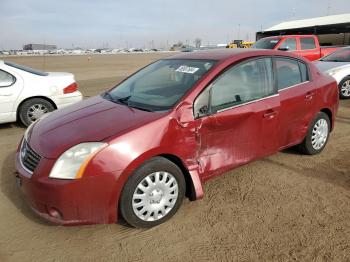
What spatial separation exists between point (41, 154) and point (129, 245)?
108cm

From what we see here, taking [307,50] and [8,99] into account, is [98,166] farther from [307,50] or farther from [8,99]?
[307,50]

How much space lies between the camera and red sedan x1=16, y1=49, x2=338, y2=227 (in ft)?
8.43

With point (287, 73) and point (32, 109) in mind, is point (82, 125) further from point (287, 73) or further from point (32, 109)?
point (32, 109)

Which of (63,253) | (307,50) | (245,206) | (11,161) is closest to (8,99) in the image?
(11,161)

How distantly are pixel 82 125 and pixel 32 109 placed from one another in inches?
146

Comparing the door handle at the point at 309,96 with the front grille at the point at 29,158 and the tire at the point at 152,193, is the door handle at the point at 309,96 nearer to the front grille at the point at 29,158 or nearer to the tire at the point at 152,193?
the tire at the point at 152,193

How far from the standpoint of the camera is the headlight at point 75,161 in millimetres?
2525

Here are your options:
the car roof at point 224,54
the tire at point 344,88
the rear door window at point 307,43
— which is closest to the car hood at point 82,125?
the car roof at point 224,54

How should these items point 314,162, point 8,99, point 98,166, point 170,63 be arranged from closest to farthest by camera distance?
point 98,166
point 170,63
point 314,162
point 8,99

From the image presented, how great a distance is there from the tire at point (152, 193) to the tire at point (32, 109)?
4.19 metres

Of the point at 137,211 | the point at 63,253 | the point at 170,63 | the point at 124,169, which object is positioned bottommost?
the point at 63,253

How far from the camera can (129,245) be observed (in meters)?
2.69

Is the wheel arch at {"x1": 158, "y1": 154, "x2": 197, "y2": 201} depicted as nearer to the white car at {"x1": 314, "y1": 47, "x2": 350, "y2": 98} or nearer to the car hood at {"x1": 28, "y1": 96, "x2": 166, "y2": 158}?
the car hood at {"x1": 28, "y1": 96, "x2": 166, "y2": 158}

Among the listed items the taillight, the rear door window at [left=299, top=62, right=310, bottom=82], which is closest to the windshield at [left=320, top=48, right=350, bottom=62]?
the rear door window at [left=299, top=62, right=310, bottom=82]
